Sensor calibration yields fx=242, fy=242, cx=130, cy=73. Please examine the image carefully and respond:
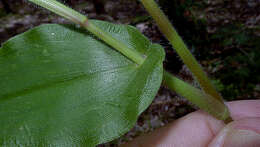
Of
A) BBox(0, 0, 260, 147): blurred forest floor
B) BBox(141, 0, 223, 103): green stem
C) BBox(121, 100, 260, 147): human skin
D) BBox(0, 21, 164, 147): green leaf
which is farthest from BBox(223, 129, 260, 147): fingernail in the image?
BBox(0, 0, 260, 147): blurred forest floor

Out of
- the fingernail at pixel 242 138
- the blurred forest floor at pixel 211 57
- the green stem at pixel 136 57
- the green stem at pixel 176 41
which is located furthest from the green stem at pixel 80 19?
the blurred forest floor at pixel 211 57

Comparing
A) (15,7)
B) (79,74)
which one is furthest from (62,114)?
(15,7)

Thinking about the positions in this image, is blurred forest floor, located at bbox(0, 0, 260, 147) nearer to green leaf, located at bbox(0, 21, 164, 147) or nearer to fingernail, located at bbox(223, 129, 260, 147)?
fingernail, located at bbox(223, 129, 260, 147)

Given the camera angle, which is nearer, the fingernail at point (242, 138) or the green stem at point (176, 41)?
the green stem at point (176, 41)

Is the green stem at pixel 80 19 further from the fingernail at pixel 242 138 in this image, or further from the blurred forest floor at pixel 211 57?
the blurred forest floor at pixel 211 57

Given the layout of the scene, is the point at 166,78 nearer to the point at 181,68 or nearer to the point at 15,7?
the point at 181,68

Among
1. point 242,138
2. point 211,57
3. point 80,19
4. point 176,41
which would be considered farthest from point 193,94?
point 211,57
